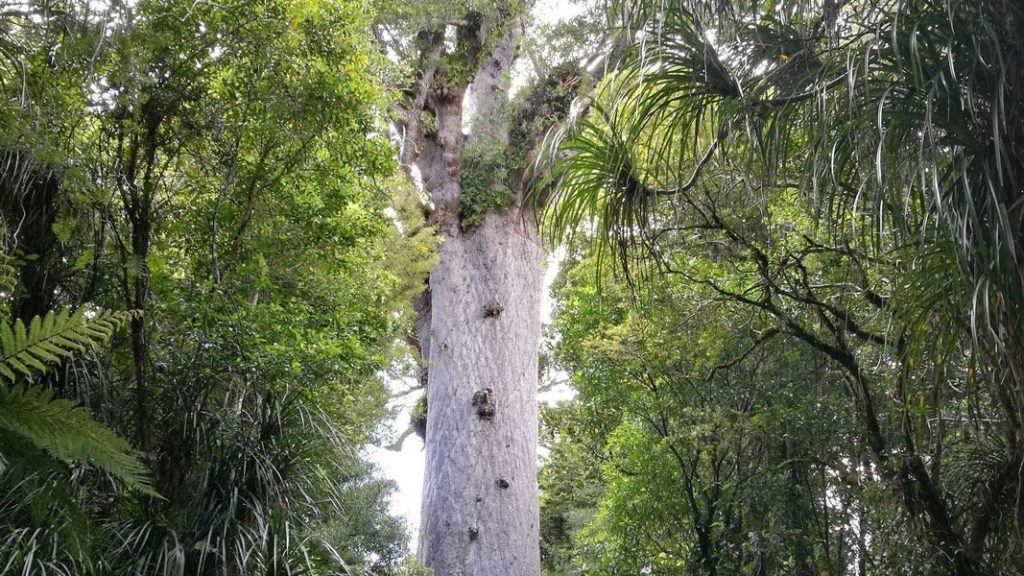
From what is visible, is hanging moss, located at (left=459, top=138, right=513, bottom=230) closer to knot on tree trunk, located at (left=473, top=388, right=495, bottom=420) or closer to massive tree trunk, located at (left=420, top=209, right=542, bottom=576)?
massive tree trunk, located at (left=420, top=209, right=542, bottom=576)

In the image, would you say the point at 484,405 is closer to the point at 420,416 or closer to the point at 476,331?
the point at 476,331

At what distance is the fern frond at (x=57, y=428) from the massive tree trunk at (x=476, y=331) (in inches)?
213

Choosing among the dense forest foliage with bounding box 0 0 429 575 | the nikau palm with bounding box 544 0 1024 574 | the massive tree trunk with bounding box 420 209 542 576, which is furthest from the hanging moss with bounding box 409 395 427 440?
the nikau palm with bounding box 544 0 1024 574

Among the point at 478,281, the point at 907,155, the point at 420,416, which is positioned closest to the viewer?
the point at 907,155

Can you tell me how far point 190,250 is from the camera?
4.72 meters

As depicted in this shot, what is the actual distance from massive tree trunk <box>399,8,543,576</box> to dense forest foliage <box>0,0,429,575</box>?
1.91 meters

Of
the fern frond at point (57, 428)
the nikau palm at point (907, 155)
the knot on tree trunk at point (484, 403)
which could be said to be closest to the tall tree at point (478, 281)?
the knot on tree trunk at point (484, 403)

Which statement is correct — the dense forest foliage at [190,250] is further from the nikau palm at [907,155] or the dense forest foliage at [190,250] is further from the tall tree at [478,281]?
the tall tree at [478,281]

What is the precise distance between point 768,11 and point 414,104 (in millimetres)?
5723

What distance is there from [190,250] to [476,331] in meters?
3.37

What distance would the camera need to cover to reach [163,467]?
14.4ft

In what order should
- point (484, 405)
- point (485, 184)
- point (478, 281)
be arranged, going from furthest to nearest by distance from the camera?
point (485, 184), point (478, 281), point (484, 405)

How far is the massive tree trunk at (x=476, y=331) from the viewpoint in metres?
7.04

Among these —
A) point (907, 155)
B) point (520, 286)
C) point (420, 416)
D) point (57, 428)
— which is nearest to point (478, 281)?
point (520, 286)
